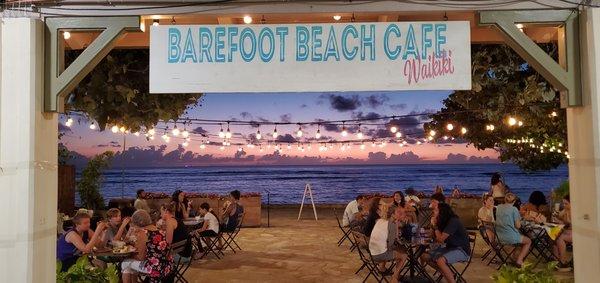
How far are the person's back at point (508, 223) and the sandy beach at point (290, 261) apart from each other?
0.55 m

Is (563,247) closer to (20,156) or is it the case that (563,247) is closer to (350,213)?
(350,213)

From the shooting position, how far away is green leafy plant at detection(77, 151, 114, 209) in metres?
13.6

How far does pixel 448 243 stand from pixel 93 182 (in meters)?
9.81

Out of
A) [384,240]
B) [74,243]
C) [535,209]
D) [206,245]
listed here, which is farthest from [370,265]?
[74,243]

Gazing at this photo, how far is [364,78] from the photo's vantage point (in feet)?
13.8

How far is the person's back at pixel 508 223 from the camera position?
764cm

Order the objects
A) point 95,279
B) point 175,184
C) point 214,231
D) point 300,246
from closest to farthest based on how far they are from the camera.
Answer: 1. point 95,279
2. point 214,231
3. point 300,246
4. point 175,184

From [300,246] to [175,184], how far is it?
44.3 metres

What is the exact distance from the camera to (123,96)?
21.1ft

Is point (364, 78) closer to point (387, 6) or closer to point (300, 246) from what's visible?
point (387, 6)

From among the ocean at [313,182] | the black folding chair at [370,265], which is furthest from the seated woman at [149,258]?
the ocean at [313,182]

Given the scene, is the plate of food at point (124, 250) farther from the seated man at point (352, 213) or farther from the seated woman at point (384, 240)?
the seated man at point (352, 213)

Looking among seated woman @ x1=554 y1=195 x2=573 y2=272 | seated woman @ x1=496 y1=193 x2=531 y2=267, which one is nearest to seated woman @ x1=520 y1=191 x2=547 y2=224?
seated woman @ x1=554 y1=195 x2=573 y2=272

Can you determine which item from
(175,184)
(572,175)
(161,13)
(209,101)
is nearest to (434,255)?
(572,175)
